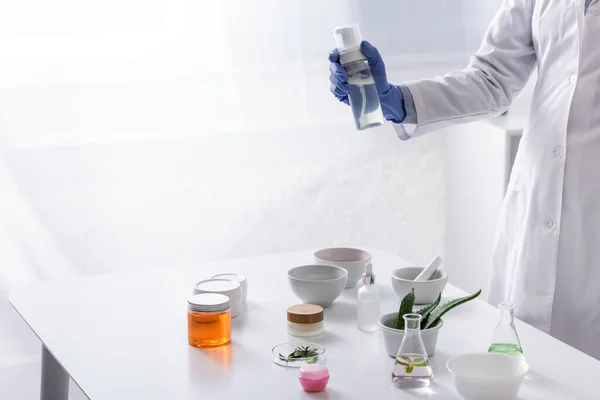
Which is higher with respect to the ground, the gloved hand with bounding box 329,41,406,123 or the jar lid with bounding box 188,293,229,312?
the gloved hand with bounding box 329,41,406,123

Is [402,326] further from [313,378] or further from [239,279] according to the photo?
[239,279]

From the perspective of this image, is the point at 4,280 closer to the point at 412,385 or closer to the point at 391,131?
the point at 391,131

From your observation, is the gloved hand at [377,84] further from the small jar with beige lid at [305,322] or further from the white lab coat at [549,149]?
the small jar with beige lid at [305,322]

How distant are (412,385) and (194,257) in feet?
6.27

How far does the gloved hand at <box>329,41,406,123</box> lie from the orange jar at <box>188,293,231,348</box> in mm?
544

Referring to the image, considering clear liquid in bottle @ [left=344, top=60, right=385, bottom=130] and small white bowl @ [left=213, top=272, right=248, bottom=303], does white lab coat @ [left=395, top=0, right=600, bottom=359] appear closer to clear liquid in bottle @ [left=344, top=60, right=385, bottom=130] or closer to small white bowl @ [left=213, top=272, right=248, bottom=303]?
clear liquid in bottle @ [left=344, top=60, right=385, bottom=130]

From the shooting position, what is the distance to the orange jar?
5.08 ft

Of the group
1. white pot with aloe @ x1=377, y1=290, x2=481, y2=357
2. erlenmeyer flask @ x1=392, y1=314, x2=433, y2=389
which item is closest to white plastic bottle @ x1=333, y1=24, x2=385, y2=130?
white pot with aloe @ x1=377, y1=290, x2=481, y2=357

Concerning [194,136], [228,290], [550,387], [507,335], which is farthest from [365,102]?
[194,136]

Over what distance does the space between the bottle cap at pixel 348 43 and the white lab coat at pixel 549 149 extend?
0.91 ft

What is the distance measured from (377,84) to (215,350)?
68 centimetres

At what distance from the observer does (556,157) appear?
186cm

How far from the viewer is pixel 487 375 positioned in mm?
1377

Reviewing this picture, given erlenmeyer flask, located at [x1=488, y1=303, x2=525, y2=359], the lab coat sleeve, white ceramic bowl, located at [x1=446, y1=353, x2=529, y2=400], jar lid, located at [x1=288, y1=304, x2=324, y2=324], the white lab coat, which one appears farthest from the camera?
the lab coat sleeve
